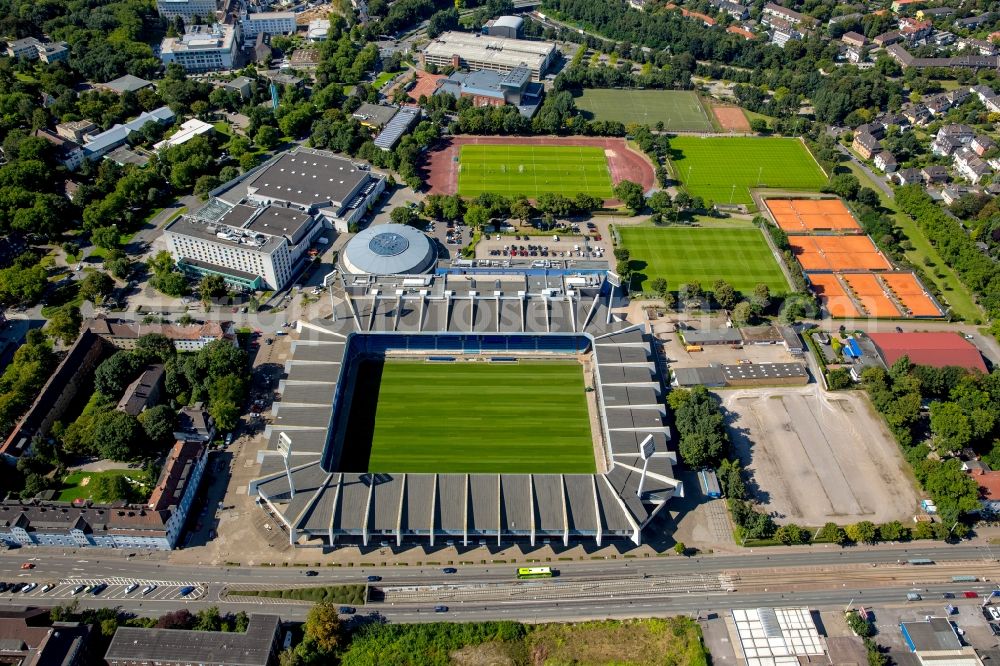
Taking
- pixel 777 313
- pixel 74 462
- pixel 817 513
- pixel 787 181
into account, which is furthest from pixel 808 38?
pixel 74 462

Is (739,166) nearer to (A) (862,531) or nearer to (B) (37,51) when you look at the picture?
(A) (862,531)

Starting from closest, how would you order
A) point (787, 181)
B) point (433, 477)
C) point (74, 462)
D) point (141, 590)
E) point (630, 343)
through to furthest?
point (141, 590), point (433, 477), point (74, 462), point (630, 343), point (787, 181)

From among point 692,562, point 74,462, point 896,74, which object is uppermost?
point 896,74

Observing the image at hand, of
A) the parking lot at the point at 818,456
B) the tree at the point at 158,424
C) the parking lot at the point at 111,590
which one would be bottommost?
the parking lot at the point at 111,590

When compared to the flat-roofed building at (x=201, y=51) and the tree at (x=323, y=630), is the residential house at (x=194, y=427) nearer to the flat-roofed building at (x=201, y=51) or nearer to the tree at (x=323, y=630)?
the tree at (x=323, y=630)

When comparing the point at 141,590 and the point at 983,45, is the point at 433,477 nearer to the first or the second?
the point at 141,590

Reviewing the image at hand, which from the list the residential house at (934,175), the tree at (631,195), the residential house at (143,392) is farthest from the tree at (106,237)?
the residential house at (934,175)
